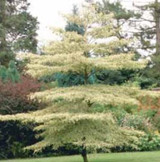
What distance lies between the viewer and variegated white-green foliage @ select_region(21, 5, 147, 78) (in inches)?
454

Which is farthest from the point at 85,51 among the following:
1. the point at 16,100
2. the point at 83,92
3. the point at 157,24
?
the point at 157,24

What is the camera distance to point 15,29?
4106 cm

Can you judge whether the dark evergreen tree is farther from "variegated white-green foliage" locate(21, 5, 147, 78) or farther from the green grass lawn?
the green grass lawn

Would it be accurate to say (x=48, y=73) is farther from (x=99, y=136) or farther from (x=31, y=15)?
(x=31, y=15)

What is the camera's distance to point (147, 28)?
3231 cm

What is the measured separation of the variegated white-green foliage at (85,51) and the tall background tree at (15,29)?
83.7ft

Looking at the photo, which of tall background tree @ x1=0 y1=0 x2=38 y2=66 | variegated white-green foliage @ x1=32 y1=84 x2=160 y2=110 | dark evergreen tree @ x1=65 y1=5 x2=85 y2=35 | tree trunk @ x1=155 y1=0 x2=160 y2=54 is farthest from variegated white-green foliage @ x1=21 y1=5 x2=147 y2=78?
tall background tree @ x1=0 y1=0 x2=38 y2=66

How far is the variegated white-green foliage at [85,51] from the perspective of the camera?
11.5 meters

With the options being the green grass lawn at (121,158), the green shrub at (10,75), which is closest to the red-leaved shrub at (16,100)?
the green grass lawn at (121,158)

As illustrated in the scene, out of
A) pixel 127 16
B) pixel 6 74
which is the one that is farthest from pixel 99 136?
pixel 127 16

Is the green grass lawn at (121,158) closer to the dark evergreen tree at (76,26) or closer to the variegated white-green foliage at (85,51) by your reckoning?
the variegated white-green foliage at (85,51)

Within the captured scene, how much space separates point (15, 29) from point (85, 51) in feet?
98.3

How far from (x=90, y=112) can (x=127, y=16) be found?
Result: 2051 centimetres

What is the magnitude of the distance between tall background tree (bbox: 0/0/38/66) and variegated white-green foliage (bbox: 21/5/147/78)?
83.7 feet
